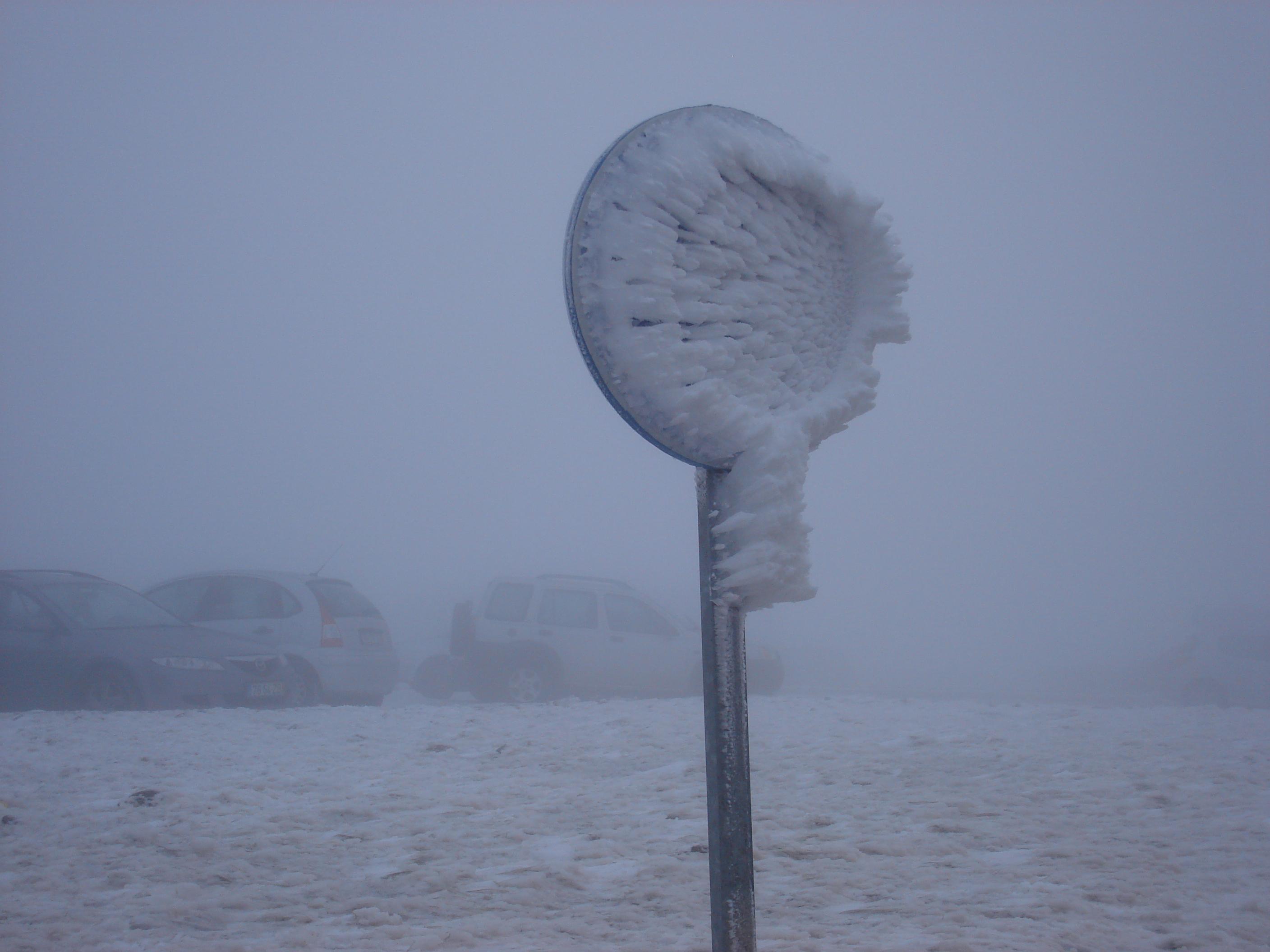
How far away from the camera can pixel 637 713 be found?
5.35 metres

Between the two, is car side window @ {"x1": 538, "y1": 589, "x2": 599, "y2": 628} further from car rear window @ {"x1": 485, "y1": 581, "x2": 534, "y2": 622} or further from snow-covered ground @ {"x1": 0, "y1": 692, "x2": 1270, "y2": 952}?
snow-covered ground @ {"x1": 0, "y1": 692, "x2": 1270, "y2": 952}

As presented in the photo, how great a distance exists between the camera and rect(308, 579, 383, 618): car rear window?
306 inches

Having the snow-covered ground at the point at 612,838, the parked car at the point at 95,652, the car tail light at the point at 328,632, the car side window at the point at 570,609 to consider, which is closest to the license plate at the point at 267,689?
the parked car at the point at 95,652

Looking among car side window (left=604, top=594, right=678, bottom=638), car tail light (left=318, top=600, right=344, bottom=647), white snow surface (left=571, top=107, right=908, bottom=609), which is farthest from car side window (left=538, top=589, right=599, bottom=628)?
white snow surface (left=571, top=107, right=908, bottom=609)

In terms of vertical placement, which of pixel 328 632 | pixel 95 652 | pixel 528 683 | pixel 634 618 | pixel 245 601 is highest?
pixel 245 601

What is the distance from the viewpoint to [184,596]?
785 cm

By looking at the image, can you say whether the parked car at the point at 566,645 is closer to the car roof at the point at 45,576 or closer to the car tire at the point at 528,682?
the car tire at the point at 528,682

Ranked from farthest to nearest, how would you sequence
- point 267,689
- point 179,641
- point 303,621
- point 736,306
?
point 303,621, point 267,689, point 179,641, point 736,306

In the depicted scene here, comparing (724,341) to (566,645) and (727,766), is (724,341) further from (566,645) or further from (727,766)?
(566,645)

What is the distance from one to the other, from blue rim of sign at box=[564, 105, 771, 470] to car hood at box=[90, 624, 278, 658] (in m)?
6.42

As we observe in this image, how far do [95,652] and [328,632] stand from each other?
1808mm

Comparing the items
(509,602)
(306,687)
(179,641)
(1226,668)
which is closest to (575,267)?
(179,641)

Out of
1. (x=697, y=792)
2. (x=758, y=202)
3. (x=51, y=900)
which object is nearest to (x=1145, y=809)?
(x=697, y=792)

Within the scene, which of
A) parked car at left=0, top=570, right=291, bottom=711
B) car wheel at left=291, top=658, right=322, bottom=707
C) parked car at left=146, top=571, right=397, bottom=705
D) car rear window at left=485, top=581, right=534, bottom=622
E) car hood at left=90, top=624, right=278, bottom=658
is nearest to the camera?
parked car at left=0, top=570, right=291, bottom=711
